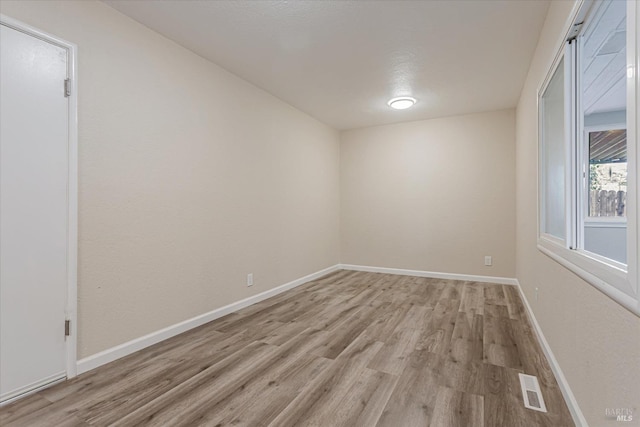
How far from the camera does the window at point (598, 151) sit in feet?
3.20

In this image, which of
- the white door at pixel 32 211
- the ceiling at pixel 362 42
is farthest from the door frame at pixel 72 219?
the ceiling at pixel 362 42

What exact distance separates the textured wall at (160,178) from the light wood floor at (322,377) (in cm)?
42

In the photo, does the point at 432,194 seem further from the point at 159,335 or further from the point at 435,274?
the point at 159,335

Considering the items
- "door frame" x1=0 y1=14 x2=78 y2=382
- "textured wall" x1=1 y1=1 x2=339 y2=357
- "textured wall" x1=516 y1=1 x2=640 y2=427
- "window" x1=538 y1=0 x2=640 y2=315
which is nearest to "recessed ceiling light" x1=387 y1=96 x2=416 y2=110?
"textured wall" x1=516 y1=1 x2=640 y2=427

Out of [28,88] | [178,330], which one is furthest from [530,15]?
[178,330]

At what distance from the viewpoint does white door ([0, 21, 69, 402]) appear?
5.73 ft

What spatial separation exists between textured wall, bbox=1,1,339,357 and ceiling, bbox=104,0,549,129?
11.0 inches

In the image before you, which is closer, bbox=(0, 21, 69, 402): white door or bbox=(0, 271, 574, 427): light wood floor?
bbox=(0, 271, 574, 427): light wood floor

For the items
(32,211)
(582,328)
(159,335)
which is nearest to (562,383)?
(582,328)

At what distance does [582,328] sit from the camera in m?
1.46

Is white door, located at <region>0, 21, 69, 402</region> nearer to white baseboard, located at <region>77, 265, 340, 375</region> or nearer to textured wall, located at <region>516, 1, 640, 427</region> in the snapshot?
white baseboard, located at <region>77, 265, 340, 375</region>

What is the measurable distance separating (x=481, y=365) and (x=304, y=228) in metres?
3.00

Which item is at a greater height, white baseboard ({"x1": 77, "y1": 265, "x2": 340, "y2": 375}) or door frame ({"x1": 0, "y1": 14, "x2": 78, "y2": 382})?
door frame ({"x1": 0, "y1": 14, "x2": 78, "y2": 382})

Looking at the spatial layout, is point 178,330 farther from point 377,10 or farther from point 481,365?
point 377,10
